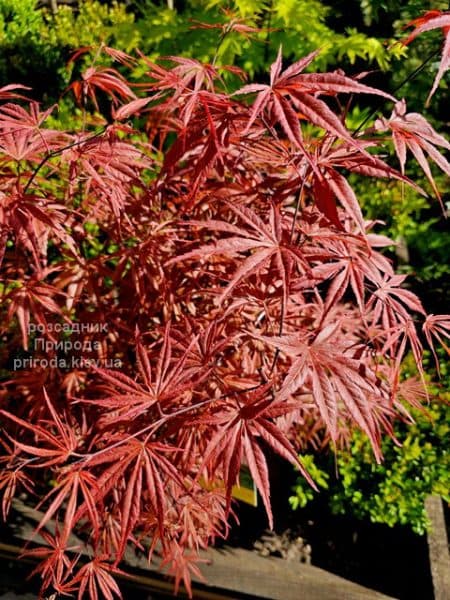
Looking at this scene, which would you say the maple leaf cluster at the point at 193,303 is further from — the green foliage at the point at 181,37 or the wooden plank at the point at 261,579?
the green foliage at the point at 181,37

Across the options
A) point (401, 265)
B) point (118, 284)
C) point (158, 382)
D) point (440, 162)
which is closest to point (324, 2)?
point (401, 265)

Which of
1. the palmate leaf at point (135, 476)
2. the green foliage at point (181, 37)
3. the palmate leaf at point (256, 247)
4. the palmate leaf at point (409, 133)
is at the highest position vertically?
the green foliage at point (181, 37)

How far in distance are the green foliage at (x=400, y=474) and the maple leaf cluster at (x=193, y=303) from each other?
9.5 inches

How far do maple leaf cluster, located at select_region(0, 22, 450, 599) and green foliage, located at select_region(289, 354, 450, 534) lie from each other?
24 centimetres

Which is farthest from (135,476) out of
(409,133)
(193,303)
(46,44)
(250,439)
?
(46,44)

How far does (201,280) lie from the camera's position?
1598 mm

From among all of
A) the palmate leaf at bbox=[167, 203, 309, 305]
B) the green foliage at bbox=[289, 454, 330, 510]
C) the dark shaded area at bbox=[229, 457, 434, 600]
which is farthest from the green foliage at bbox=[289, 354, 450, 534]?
the palmate leaf at bbox=[167, 203, 309, 305]

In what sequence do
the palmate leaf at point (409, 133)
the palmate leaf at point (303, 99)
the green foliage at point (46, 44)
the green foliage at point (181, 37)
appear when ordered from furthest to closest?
the green foliage at point (46, 44)
the green foliage at point (181, 37)
the palmate leaf at point (409, 133)
the palmate leaf at point (303, 99)

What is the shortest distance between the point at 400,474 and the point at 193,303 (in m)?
1.03

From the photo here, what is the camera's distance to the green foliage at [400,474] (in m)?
1.92

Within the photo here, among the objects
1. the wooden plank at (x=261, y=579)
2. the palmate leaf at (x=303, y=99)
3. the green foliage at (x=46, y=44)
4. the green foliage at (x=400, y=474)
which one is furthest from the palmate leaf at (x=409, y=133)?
the green foliage at (x=46, y=44)

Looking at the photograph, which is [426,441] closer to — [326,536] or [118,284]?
[326,536]

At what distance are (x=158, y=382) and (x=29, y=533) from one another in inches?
50.9

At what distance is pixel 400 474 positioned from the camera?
196cm
